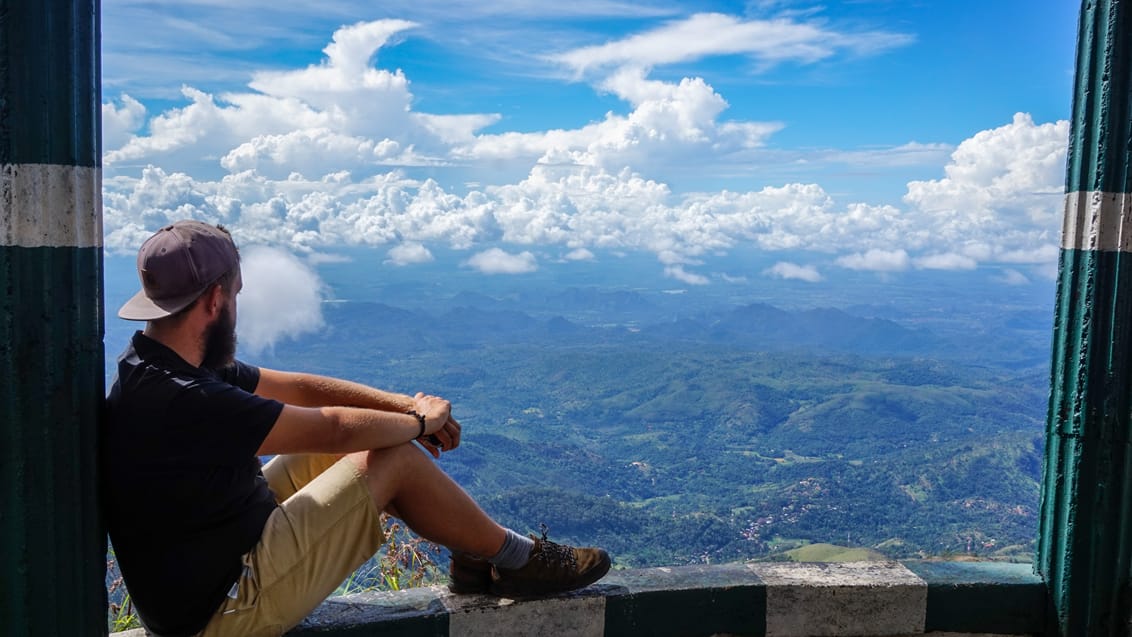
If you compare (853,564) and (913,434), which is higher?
(853,564)

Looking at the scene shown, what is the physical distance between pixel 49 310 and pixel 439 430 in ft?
4.04

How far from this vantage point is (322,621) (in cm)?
292

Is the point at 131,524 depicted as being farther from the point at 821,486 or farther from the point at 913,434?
the point at 913,434

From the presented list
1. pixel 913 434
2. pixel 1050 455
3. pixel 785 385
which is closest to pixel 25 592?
pixel 1050 455

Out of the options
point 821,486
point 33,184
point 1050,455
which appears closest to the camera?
point 33,184

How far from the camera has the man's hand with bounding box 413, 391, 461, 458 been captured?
3.12 metres

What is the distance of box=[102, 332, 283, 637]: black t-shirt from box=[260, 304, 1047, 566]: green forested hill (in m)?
13.7

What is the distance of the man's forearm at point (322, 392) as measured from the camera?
3.28m

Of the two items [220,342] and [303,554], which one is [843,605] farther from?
[220,342]

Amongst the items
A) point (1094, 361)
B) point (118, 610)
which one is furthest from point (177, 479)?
point (1094, 361)

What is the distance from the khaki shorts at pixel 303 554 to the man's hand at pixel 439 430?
0.32m

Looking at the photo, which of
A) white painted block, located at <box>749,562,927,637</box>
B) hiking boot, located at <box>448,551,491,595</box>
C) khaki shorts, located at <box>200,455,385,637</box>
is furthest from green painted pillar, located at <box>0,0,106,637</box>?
white painted block, located at <box>749,562,927,637</box>

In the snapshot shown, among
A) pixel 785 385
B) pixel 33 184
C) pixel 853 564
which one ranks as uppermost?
pixel 33 184

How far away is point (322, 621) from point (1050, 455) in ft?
8.25
